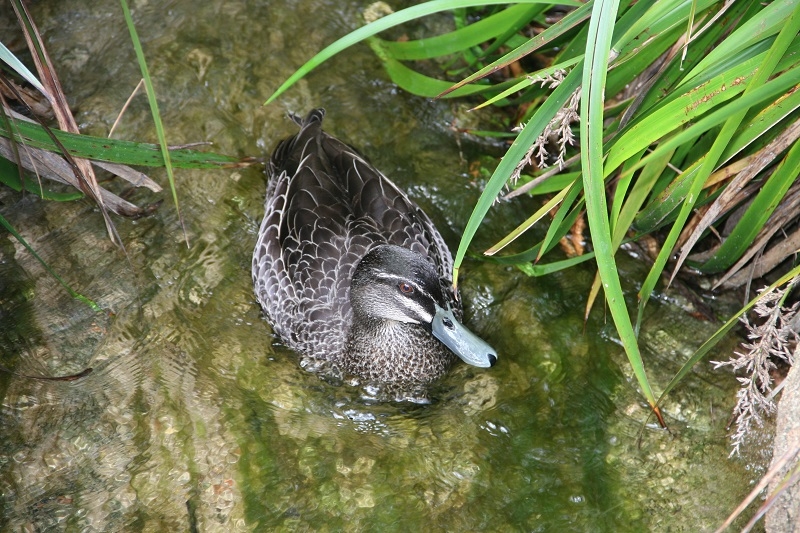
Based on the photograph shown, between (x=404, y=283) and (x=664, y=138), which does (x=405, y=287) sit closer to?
(x=404, y=283)

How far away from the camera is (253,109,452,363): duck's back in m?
4.50

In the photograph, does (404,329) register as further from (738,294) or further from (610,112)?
(738,294)

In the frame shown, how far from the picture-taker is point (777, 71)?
3320mm

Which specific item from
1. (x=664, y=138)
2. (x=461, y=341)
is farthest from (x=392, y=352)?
(x=664, y=138)

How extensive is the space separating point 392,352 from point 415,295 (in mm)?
535

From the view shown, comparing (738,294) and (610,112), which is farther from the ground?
(610,112)

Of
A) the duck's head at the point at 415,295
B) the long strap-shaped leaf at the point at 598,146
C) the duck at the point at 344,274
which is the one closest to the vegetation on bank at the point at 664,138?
the long strap-shaped leaf at the point at 598,146

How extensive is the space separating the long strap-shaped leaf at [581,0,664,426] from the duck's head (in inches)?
44.1

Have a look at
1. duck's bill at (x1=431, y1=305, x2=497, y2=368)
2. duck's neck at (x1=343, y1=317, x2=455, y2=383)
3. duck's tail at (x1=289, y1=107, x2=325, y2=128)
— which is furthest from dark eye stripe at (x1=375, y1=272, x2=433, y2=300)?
duck's tail at (x1=289, y1=107, x2=325, y2=128)

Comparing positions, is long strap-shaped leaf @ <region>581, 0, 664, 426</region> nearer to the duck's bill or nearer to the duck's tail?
the duck's bill

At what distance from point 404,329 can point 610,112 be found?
1688 millimetres

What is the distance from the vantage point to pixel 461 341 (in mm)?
4070

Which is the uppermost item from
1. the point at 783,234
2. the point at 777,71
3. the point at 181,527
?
the point at 777,71

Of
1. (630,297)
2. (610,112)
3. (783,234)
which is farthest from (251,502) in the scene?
(783,234)
